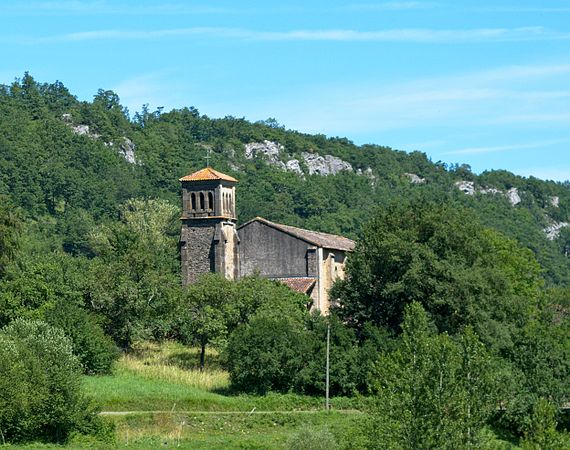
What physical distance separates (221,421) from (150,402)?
3256 millimetres

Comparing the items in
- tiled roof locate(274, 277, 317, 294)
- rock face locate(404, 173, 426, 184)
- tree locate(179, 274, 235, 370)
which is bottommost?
tree locate(179, 274, 235, 370)

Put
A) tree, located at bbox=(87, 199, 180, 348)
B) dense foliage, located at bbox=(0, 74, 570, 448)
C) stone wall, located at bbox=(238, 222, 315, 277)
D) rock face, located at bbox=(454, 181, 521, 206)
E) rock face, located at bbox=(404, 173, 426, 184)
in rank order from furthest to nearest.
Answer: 1. rock face, located at bbox=(454, 181, 521, 206)
2. rock face, located at bbox=(404, 173, 426, 184)
3. stone wall, located at bbox=(238, 222, 315, 277)
4. tree, located at bbox=(87, 199, 180, 348)
5. dense foliage, located at bbox=(0, 74, 570, 448)

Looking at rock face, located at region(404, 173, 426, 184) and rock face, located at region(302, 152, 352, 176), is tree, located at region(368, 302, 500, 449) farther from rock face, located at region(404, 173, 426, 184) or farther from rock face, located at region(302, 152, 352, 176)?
rock face, located at region(404, 173, 426, 184)

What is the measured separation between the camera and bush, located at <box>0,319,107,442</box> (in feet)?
150

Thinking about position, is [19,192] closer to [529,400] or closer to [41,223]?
[41,223]

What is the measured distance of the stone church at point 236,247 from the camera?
240 feet

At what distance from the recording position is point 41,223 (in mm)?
123812

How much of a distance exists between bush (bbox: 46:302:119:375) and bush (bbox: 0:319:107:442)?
8454 millimetres

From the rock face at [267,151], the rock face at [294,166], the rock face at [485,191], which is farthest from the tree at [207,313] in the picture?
the rock face at [485,191]

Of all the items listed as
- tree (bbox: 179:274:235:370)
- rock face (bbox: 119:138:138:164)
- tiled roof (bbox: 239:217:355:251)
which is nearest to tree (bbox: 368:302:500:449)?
tree (bbox: 179:274:235:370)

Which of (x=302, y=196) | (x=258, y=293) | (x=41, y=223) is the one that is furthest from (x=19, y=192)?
(x=258, y=293)

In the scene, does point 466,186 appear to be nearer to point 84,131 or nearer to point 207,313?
point 84,131

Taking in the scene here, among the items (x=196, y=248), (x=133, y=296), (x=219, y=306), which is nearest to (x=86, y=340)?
(x=133, y=296)

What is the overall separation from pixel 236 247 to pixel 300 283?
4606 millimetres
